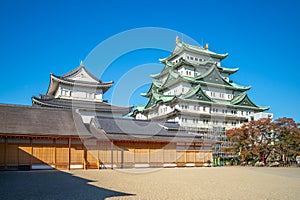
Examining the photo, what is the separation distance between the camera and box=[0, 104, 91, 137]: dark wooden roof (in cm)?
1947

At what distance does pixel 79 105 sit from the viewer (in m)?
32.7

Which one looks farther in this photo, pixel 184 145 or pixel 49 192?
pixel 184 145

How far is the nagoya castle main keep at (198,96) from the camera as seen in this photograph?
3916 cm

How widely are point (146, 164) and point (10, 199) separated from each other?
665 inches

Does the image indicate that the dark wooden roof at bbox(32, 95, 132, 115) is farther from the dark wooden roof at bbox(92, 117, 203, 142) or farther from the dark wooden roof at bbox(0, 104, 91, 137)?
the dark wooden roof at bbox(0, 104, 91, 137)

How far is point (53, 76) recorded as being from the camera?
3341 cm

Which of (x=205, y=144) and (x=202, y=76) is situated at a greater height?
(x=202, y=76)

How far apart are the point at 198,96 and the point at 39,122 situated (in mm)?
24542

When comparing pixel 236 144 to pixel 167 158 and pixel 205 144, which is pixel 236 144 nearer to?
pixel 205 144

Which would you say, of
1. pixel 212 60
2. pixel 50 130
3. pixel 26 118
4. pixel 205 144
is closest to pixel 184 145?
pixel 205 144

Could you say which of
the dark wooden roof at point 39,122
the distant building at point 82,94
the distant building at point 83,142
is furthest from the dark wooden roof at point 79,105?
the dark wooden roof at point 39,122

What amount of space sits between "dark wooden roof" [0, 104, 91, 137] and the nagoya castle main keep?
18.0m

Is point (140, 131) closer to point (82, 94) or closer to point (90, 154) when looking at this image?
Result: point (90, 154)

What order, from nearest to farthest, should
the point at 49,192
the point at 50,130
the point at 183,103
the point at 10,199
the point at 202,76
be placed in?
the point at 10,199 → the point at 49,192 → the point at 50,130 → the point at 183,103 → the point at 202,76
